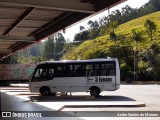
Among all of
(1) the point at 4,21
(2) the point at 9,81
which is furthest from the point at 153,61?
(1) the point at 4,21

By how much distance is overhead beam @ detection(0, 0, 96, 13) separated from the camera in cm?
896

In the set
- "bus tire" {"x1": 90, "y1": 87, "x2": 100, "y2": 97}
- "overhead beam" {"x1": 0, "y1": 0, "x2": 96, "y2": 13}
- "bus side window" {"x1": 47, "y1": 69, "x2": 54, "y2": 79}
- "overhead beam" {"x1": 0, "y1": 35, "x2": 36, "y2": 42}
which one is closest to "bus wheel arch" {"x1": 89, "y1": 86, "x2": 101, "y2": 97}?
"bus tire" {"x1": 90, "y1": 87, "x2": 100, "y2": 97}

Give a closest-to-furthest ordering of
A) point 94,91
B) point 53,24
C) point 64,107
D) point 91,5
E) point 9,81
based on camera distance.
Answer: point 91,5
point 53,24
point 64,107
point 94,91
point 9,81

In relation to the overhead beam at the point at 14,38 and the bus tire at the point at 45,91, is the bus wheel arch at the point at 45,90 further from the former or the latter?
the overhead beam at the point at 14,38

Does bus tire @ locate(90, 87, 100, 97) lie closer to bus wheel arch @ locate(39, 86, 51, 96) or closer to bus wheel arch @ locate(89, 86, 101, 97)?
bus wheel arch @ locate(89, 86, 101, 97)

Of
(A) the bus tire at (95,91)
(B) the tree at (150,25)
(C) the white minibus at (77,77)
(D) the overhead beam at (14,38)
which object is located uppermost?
(B) the tree at (150,25)

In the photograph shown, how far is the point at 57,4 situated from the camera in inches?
371

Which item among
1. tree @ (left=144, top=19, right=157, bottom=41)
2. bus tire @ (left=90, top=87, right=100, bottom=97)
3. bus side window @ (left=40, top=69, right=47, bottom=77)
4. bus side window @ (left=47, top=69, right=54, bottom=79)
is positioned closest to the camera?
bus tire @ (left=90, top=87, right=100, bottom=97)

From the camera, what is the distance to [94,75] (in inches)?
850

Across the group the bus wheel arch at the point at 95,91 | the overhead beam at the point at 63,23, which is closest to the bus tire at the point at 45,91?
the bus wheel arch at the point at 95,91

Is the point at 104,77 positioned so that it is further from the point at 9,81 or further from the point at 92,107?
the point at 9,81

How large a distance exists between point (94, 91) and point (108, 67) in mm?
1807

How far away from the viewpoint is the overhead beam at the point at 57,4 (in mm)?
8956

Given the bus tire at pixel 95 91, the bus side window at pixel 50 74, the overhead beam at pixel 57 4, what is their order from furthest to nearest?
the bus side window at pixel 50 74 → the bus tire at pixel 95 91 → the overhead beam at pixel 57 4
